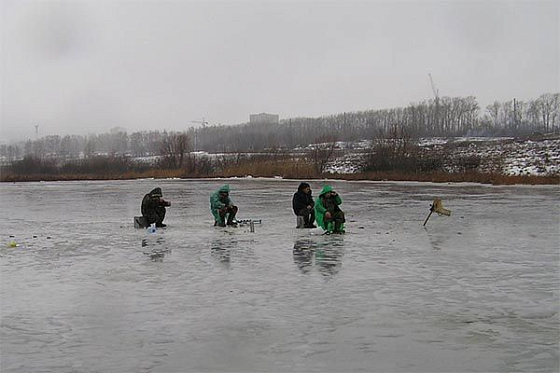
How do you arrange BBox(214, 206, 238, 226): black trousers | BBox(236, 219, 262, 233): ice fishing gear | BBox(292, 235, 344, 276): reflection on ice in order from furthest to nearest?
BBox(214, 206, 238, 226): black trousers < BBox(236, 219, 262, 233): ice fishing gear < BBox(292, 235, 344, 276): reflection on ice

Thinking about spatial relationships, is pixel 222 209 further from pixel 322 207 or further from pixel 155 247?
pixel 155 247

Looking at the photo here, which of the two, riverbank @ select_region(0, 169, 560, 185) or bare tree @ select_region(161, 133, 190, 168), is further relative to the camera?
bare tree @ select_region(161, 133, 190, 168)

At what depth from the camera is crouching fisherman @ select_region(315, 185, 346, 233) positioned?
13648mm

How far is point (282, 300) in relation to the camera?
24.5 ft

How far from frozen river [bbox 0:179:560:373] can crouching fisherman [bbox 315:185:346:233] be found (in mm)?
531

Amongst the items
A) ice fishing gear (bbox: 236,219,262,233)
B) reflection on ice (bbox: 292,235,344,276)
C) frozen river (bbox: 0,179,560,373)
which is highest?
ice fishing gear (bbox: 236,219,262,233)

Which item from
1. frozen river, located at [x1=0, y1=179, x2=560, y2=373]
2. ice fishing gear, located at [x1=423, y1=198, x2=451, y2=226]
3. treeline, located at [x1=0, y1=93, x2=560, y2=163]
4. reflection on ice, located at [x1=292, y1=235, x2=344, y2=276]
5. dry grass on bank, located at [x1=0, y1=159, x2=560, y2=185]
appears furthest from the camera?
treeline, located at [x1=0, y1=93, x2=560, y2=163]

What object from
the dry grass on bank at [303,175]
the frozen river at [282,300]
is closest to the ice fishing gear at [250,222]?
the frozen river at [282,300]

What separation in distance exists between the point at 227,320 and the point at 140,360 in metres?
1.41

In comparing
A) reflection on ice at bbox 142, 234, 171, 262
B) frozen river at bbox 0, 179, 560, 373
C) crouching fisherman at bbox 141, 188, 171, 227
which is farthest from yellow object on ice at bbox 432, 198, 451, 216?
reflection on ice at bbox 142, 234, 171, 262

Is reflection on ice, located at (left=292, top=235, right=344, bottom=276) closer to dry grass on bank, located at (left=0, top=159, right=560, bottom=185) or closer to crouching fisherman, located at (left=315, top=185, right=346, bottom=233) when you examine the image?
crouching fisherman, located at (left=315, top=185, right=346, bottom=233)

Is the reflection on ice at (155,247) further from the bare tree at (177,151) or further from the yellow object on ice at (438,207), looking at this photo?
the bare tree at (177,151)

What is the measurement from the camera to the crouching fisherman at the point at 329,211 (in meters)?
13.6

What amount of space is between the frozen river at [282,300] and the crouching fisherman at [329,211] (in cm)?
53
